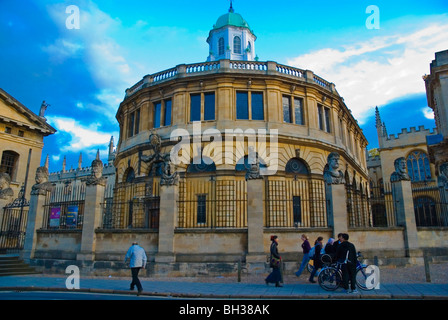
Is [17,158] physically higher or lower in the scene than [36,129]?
lower

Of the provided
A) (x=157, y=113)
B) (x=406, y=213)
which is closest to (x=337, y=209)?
(x=406, y=213)

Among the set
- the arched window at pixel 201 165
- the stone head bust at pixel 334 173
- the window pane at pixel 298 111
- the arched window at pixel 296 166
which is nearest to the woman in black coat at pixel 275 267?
the stone head bust at pixel 334 173

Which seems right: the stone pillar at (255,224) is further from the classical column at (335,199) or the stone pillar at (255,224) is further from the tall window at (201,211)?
the tall window at (201,211)

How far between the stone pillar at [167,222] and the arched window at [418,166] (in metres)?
37.7

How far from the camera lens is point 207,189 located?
22.5 metres

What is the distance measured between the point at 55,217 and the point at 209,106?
12.5 metres

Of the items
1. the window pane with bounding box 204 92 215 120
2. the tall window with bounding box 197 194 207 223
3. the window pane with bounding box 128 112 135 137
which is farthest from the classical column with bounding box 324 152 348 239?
the window pane with bounding box 128 112 135 137

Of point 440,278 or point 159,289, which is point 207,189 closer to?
point 159,289

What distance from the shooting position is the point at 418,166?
43.6 metres

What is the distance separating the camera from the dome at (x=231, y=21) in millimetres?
50562
